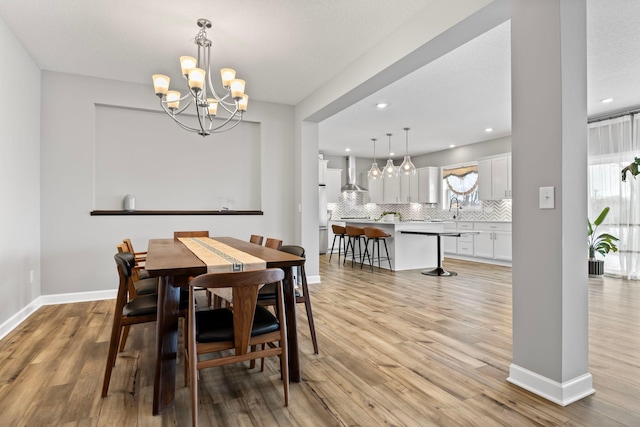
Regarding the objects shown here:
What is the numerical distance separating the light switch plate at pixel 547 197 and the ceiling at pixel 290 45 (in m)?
1.79

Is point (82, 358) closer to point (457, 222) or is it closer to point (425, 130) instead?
point (425, 130)

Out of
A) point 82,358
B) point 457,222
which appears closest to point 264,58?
point 82,358

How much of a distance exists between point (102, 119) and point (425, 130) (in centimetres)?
543

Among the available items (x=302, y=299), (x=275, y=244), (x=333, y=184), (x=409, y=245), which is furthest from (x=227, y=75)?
(x=333, y=184)

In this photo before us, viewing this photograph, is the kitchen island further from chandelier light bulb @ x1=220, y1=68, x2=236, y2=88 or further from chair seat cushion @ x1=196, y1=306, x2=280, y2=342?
chair seat cushion @ x1=196, y1=306, x2=280, y2=342

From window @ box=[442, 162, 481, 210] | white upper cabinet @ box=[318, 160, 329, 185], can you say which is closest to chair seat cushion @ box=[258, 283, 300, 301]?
white upper cabinet @ box=[318, 160, 329, 185]

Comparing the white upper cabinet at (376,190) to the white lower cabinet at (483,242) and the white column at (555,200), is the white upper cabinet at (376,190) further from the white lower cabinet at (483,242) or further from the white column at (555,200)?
the white column at (555,200)

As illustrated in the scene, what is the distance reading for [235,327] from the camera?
178 cm

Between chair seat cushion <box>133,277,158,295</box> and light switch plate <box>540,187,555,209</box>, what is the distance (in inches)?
109

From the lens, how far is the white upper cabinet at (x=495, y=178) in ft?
24.0

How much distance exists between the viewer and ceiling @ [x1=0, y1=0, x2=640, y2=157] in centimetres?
288

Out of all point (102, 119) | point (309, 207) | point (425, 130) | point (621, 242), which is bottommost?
point (621, 242)

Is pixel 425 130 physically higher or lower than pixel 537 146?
higher

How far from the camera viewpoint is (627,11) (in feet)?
9.48
